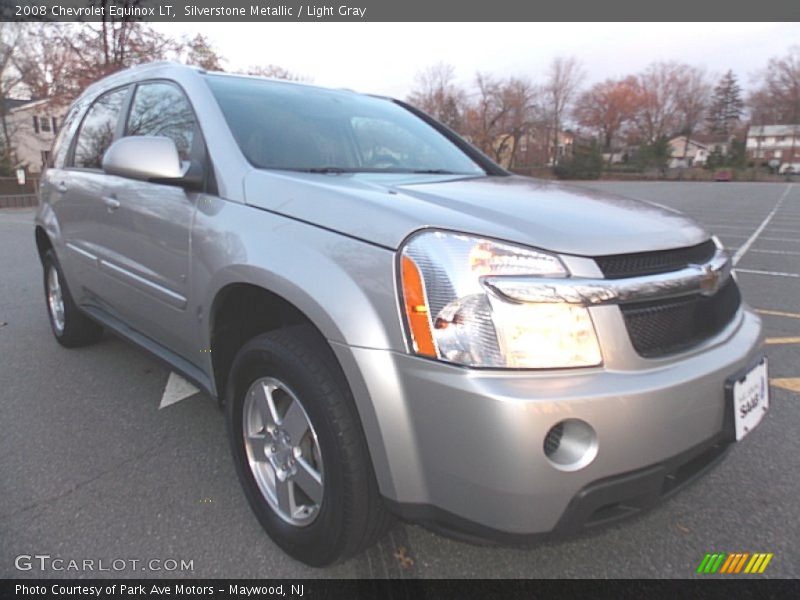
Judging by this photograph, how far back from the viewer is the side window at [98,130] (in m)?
3.23

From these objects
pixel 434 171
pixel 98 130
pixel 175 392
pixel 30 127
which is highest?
pixel 30 127

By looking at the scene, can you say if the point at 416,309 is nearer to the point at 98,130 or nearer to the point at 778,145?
the point at 98,130

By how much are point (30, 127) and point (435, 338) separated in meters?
50.0

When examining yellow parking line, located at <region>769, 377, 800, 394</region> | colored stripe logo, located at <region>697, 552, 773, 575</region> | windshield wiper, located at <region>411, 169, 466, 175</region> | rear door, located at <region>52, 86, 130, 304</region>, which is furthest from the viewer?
yellow parking line, located at <region>769, 377, 800, 394</region>

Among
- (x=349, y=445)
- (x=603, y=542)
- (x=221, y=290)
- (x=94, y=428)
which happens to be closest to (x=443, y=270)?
(x=349, y=445)

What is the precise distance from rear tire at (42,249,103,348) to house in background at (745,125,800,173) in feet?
238

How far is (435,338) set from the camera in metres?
1.46

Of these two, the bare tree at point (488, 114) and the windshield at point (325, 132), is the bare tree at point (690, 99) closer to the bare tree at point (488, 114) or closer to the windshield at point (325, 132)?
the bare tree at point (488, 114)

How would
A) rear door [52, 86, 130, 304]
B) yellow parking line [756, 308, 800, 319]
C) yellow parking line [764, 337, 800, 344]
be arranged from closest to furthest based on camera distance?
rear door [52, 86, 130, 304], yellow parking line [764, 337, 800, 344], yellow parking line [756, 308, 800, 319]

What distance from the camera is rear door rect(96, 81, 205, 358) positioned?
2355mm

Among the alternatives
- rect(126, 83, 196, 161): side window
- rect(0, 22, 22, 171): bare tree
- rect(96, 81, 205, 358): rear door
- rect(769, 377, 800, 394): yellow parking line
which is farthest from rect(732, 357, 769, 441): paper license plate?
rect(0, 22, 22, 171): bare tree

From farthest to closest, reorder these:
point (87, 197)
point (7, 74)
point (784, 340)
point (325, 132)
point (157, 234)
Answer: point (7, 74), point (784, 340), point (87, 197), point (325, 132), point (157, 234)

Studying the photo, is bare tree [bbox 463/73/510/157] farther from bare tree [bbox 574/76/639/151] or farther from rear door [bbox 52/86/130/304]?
rear door [bbox 52/86/130/304]

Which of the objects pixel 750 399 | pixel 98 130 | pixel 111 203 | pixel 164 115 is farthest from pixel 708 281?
pixel 98 130
